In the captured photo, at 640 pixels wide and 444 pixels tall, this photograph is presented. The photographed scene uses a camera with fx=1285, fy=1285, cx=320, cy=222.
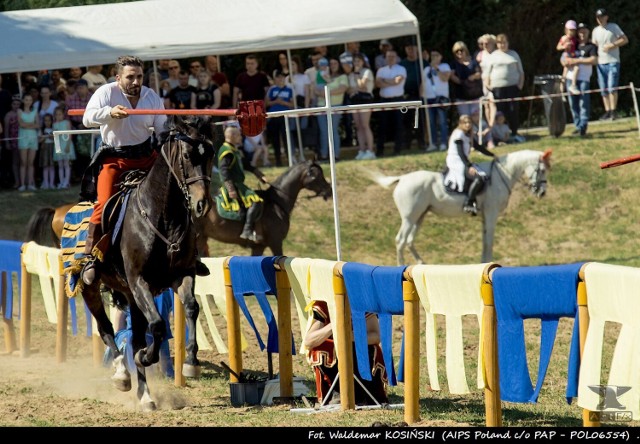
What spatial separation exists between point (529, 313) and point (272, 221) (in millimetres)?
11903

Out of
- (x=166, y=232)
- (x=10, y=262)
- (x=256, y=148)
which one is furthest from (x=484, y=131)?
(x=166, y=232)

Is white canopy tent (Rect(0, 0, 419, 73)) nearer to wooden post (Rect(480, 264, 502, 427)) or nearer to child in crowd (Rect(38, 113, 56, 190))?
child in crowd (Rect(38, 113, 56, 190))

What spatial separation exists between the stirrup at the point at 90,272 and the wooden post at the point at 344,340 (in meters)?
2.36

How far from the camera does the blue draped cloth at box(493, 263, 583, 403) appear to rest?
7.59 m

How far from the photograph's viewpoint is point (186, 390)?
11859 millimetres

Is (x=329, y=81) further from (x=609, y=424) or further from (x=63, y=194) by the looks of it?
(x=609, y=424)

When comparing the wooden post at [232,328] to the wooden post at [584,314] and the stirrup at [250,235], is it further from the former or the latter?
the stirrup at [250,235]

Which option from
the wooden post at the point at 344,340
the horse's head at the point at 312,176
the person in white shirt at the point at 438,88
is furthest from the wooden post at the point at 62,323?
the person in white shirt at the point at 438,88

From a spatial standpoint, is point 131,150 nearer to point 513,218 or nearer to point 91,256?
point 91,256

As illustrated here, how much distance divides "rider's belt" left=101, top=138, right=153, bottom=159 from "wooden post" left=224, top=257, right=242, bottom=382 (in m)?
1.21

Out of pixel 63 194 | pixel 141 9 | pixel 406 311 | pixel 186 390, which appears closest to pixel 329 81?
pixel 141 9

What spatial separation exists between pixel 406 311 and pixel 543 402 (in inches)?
81.1

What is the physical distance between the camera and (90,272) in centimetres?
1087

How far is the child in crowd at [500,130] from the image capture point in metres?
26.0
